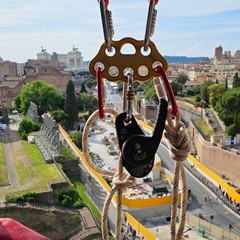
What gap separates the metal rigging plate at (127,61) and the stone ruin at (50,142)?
54.2ft

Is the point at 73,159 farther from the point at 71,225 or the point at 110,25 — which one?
the point at 110,25

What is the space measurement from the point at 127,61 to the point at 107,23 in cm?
26

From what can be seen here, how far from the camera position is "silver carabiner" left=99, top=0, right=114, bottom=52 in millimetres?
2156

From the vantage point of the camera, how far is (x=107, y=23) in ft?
7.21

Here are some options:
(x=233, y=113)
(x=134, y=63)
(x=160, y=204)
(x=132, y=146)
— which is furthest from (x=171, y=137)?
(x=233, y=113)

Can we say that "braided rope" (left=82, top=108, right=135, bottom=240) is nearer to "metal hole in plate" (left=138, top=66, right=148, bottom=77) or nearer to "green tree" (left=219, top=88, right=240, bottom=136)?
"metal hole in plate" (left=138, top=66, right=148, bottom=77)

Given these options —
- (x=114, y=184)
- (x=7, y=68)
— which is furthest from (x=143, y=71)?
(x=7, y=68)

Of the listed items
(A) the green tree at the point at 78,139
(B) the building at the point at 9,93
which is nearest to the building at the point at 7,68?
(B) the building at the point at 9,93

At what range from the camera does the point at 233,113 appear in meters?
24.4

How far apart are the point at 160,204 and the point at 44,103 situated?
19773mm

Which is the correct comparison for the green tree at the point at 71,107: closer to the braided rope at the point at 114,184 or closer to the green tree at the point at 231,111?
the green tree at the point at 231,111

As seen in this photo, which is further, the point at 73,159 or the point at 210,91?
the point at 210,91

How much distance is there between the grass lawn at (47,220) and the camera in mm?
13242

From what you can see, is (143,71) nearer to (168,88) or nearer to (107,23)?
(168,88)
